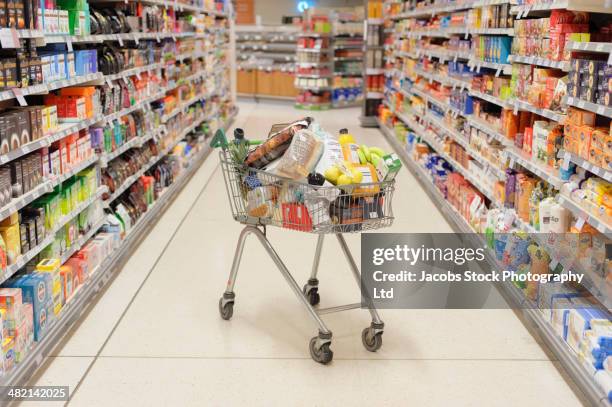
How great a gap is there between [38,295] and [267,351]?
3.91 feet

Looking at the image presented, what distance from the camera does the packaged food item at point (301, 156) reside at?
3357 mm

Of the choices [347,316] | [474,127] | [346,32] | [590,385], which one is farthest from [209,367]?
[346,32]

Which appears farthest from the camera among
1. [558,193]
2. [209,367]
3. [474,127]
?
[474,127]

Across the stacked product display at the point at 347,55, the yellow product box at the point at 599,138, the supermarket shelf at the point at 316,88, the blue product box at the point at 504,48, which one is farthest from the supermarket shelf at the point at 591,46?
the stacked product display at the point at 347,55

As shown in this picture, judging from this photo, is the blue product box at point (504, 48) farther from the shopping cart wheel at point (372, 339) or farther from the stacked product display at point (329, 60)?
the stacked product display at point (329, 60)

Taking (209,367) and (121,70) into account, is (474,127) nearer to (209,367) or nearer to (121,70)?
(121,70)

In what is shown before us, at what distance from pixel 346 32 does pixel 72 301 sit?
38.8ft

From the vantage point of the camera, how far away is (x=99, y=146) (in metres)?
4.75

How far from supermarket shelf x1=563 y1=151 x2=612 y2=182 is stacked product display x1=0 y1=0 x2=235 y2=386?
274 centimetres

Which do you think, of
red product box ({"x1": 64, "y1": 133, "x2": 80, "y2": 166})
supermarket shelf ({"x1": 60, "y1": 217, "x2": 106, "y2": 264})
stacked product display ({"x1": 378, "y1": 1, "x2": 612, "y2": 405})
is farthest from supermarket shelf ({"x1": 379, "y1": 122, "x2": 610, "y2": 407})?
red product box ({"x1": 64, "y1": 133, "x2": 80, "y2": 166})

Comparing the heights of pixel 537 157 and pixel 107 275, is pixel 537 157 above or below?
above

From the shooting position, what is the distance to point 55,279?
373 centimetres

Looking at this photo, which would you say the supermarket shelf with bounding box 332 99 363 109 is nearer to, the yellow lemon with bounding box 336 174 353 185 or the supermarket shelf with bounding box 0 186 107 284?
the supermarket shelf with bounding box 0 186 107 284

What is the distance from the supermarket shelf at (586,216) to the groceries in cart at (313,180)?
922mm
